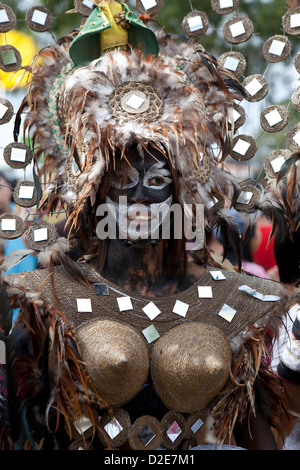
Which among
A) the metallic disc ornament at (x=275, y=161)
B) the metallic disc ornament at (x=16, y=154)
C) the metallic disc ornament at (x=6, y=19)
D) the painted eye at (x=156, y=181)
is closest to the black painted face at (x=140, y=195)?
the painted eye at (x=156, y=181)

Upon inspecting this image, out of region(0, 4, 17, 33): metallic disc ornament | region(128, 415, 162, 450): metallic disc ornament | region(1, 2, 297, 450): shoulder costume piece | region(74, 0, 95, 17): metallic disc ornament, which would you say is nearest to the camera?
region(1, 2, 297, 450): shoulder costume piece

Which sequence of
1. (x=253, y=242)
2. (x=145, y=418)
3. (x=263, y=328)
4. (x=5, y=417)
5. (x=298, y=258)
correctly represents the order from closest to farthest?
(x=5, y=417)
(x=145, y=418)
(x=263, y=328)
(x=298, y=258)
(x=253, y=242)

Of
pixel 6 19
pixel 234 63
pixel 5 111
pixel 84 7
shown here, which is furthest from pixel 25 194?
pixel 234 63

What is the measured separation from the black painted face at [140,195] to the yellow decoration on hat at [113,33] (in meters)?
0.47

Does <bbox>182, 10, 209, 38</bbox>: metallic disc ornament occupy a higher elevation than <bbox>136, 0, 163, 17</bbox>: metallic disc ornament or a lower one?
lower

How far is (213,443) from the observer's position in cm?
251

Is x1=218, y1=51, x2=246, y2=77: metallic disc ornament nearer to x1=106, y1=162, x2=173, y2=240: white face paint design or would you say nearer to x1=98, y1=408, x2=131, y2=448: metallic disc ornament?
x1=106, y1=162, x2=173, y2=240: white face paint design

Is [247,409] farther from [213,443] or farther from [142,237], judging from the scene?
[142,237]

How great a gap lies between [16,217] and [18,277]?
0.25 meters

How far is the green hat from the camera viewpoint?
8.32 feet

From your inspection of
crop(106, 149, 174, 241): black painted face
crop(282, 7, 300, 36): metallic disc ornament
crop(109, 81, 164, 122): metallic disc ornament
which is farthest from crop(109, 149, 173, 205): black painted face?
crop(282, 7, 300, 36): metallic disc ornament

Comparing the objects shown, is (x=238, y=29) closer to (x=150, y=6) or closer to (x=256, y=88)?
(x=256, y=88)

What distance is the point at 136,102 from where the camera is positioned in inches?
97.3

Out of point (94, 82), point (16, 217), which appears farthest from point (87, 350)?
point (94, 82)
